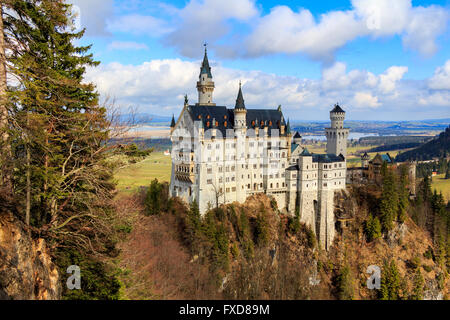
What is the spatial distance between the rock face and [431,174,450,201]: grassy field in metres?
139

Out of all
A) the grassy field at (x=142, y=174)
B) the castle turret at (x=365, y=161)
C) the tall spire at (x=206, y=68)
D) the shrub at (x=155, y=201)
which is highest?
the tall spire at (x=206, y=68)

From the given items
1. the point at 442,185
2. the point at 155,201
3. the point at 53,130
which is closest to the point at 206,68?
the point at 155,201

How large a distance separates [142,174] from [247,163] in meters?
63.9

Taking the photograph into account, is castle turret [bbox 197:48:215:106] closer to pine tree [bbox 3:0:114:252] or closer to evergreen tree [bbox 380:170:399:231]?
evergreen tree [bbox 380:170:399:231]

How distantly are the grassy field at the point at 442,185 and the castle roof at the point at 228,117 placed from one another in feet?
285

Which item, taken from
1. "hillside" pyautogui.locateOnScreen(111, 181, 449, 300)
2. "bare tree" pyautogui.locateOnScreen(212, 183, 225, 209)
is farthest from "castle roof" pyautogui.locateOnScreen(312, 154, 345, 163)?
"bare tree" pyautogui.locateOnScreen(212, 183, 225, 209)

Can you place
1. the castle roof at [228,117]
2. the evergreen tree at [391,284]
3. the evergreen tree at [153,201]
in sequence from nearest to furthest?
the evergreen tree at [153,201] → the castle roof at [228,117] → the evergreen tree at [391,284]

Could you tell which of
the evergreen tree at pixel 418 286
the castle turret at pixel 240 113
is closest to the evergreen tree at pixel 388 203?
the evergreen tree at pixel 418 286

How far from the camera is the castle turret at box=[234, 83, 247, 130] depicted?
69188 mm

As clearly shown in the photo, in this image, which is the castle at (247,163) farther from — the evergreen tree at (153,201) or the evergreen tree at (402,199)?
the evergreen tree at (402,199)

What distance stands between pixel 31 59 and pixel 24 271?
12.2 m

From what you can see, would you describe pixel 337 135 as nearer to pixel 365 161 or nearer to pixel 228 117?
pixel 365 161

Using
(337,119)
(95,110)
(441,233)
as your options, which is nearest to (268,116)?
(337,119)

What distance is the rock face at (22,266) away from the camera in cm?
1698
